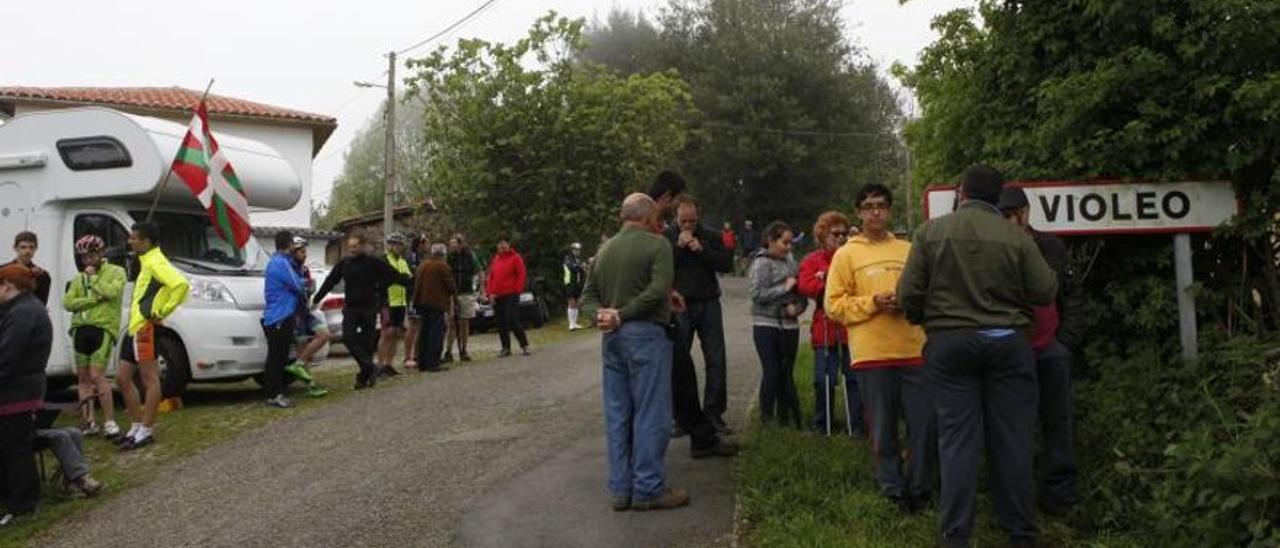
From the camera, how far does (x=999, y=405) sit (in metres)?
4.68

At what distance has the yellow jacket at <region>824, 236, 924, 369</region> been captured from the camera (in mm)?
5430

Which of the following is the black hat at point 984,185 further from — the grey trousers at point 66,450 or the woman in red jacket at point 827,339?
the grey trousers at point 66,450

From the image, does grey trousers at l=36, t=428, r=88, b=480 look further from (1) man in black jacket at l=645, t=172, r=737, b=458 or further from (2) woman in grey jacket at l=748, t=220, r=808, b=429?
(2) woman in grey jacket at l=748, t=220, r=808, b=429

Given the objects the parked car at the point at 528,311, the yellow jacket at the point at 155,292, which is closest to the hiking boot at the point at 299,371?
the yellow jacket at the point at 155,292

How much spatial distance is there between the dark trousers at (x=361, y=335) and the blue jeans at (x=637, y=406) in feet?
19.6

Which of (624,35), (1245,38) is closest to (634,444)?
(1245,38)

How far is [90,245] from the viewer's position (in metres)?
9.20

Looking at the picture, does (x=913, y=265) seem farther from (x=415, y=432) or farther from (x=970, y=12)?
(x=415, y=432)

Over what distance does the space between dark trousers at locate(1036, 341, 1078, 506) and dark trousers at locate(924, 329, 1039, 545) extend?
653 millimetres

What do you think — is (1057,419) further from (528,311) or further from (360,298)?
(528,311)

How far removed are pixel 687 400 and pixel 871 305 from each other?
185 centimetres

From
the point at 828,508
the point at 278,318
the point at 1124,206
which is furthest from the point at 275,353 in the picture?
the point at 1124,206

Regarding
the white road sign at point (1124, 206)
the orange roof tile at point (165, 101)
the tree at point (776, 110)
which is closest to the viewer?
the white road sign at point (1124, 206)

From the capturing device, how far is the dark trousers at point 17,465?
256 inches
